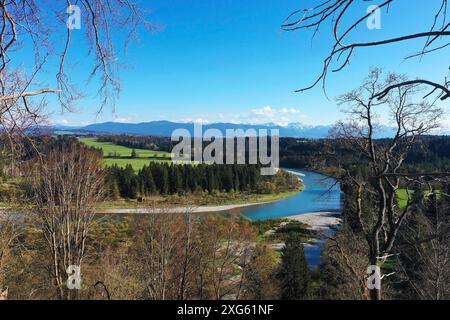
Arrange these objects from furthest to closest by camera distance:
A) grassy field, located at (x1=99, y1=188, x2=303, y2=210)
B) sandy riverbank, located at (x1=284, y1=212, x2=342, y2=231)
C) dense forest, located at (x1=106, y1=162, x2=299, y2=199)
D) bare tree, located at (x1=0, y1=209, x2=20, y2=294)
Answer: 1. dense forest, located at (x1=106, y1=162, x2=299, y2=199)
2. grassy field, located at (x1=99, y1=188, x2=303, y2=210)
3. sandy riverbank, located at (x1=284, y1=212, x2=342, y2=231)
4. bare tree, located at (x1=0, y1=209, x2=20, y2=294)

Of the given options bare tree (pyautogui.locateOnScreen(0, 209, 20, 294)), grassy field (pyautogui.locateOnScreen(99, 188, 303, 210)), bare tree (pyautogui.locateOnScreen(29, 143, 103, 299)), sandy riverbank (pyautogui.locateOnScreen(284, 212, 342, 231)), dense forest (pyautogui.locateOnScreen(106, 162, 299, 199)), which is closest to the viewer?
bare tree (pyautogui.locateOnScreen(0, 209, 20, 294))

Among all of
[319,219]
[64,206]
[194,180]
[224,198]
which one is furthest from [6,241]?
[194,180]

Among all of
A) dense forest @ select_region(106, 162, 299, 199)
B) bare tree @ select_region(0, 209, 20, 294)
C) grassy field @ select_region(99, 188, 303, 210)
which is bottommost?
grassy field @ select_region(99, 188, 303, 210)

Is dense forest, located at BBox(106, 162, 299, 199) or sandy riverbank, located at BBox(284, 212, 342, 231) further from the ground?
dense forest, located at BBox(106, 162, 299, 199)

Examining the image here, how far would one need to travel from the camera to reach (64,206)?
8984 mm

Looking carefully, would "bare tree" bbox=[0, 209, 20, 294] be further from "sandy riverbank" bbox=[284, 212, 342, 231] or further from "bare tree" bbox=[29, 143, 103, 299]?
"sandy riverbank" bbox=[284, 212, 342, 231]

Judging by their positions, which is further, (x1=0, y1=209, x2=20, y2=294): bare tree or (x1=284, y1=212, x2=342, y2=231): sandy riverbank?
(x1=284, y1=212, x2=342, y2=231): sandy riverbank

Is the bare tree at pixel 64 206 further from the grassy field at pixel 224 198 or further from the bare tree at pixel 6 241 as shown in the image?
the grassy field at pixel 224 198

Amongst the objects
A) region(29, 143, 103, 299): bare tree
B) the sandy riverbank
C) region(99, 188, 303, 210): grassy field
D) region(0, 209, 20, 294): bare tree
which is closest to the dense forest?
region(99, 188, 303, 210): grassy field

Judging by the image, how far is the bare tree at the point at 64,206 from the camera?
350 inches

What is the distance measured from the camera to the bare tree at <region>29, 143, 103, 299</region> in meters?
8.88

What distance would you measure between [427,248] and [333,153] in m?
7.76

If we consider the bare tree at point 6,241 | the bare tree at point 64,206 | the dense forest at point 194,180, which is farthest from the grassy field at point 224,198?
the bare tree at point 64,206

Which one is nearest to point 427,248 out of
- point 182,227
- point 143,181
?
→ point 182,227
